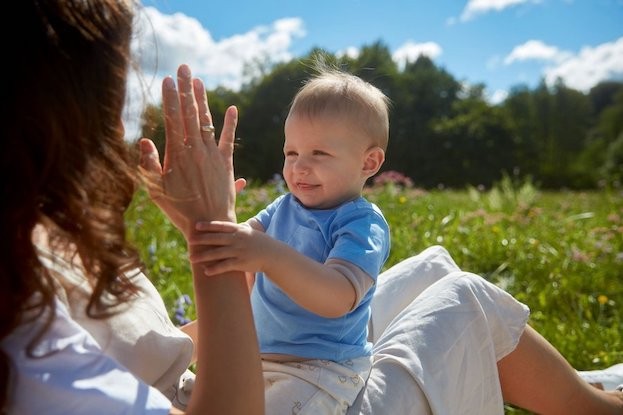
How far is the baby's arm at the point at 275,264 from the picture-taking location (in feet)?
3.92

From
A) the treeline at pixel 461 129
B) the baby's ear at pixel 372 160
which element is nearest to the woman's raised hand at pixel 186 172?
the baby's ear at pixel 372 160

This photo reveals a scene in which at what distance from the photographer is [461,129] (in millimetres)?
31344

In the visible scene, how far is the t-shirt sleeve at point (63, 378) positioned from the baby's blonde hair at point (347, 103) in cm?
87

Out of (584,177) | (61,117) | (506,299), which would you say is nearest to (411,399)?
(506,299)

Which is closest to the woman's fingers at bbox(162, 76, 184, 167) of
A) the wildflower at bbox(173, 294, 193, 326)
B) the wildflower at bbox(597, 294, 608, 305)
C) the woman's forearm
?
the woman's forearm

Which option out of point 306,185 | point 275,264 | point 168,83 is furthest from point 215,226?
point 306,185

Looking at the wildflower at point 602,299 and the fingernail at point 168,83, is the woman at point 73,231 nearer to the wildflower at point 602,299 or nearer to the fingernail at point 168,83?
the fingernail at point 168,83

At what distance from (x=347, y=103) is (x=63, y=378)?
0.97 meters

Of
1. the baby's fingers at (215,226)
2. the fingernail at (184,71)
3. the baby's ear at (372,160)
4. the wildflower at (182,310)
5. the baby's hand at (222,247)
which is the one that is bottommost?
the wildflower at (182,310)

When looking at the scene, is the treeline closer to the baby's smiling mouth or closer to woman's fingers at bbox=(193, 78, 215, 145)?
the baby's smiling mouth

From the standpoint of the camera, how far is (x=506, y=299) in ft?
6.27

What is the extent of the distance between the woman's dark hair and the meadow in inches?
65.3

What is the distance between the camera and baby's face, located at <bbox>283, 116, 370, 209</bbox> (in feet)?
5.49

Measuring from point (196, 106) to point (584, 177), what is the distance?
32.9m
